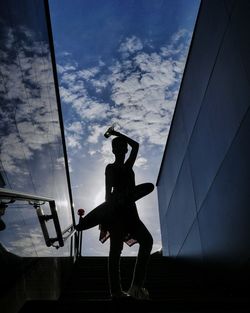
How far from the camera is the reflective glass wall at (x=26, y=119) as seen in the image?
9.56 feet

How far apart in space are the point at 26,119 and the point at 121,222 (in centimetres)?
220

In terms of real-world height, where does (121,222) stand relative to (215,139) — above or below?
below

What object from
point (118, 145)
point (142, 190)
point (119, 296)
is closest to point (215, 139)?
point (118, 145)

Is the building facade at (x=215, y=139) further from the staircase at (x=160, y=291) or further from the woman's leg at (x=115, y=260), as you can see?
the woman's leg at (x=115, y=260)

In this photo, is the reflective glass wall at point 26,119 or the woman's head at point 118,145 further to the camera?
the woman's head at point 118,145

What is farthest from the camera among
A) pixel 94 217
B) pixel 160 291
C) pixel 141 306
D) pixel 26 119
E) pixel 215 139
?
pixel 215 139

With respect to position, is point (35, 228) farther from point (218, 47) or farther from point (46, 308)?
point (218, 47)

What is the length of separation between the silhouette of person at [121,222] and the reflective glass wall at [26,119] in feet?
2.41

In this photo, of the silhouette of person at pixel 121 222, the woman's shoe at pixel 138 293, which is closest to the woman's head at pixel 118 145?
the silhouette of person at pixel 121 222

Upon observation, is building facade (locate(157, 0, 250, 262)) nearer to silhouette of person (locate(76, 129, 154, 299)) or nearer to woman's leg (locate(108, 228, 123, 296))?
silhouette of person (locate(76, 129, 154, 299))

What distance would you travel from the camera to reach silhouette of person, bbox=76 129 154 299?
8.74 ft

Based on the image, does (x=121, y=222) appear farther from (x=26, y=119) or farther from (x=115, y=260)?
(x=26, y=119)

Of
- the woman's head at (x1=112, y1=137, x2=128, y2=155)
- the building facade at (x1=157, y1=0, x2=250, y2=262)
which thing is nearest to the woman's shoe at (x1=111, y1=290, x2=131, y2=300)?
the woman's head at (x1=112, y1=137, x2=128, y2=155)

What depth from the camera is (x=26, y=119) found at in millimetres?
4168
